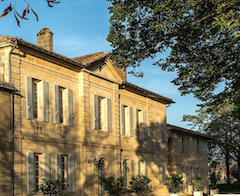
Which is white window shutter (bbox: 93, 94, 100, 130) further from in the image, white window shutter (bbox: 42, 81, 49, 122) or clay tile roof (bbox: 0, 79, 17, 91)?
clay tile roof (bbox: 0, 79, 17, 91)

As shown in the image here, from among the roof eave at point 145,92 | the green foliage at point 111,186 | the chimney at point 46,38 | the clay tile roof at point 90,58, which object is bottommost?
the green foliage at point 111,186

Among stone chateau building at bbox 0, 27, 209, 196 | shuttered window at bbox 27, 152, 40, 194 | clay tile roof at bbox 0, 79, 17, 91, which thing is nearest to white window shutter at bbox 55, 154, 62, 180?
stone chateau building at bbox 0, 27, 209, 196

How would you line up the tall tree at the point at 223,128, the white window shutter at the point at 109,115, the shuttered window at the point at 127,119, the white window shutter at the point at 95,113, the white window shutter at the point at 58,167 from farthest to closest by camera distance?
the tall tree at the point at 223,128 → the shuttered window at the point at 127,119 → the white window shutter at the point at 109,115 → the white window shutter at the point at 95,113 → the white window shutter at the point at 58,167

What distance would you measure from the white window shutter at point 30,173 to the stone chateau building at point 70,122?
1.6 inches

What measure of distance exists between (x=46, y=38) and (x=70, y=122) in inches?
198

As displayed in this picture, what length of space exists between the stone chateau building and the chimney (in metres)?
0.05

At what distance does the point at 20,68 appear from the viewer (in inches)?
669

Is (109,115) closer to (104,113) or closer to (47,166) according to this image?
(104,113)

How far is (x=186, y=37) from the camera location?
14047 mm

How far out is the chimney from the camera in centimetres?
2127

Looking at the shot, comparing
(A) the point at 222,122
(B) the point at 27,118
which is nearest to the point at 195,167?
(A) the point at 222,122

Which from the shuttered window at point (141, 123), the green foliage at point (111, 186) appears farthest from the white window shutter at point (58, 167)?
the shuttered window at point (141, 123)

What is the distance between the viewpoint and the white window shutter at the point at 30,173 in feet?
53.6

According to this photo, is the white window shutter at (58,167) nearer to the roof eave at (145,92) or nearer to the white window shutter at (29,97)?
the white window shutter at (29,97)
